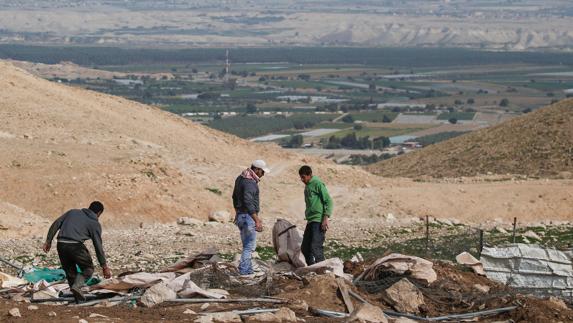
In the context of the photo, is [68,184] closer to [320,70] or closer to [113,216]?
[113,216]

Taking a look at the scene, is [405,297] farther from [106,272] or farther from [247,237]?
[106,272]

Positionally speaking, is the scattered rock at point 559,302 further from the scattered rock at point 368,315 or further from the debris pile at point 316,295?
the scattered rock at point 368,315

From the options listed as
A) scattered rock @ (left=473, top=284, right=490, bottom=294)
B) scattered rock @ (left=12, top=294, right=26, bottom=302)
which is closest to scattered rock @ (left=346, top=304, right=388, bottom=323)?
scattered rock @ (left=473, top=284, right=490, bottom=294)

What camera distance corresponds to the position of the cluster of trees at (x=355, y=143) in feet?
248

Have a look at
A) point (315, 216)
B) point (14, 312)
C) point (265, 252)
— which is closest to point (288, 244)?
point (315, 216)

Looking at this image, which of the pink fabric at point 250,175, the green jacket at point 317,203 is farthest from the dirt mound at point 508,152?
the pink fabric at point 250,175

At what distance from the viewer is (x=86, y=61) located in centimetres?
17288

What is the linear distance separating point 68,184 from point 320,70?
144283 mm

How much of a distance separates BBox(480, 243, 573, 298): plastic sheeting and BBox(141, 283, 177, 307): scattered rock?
4.32m

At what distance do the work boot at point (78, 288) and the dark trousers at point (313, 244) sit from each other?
119 inches

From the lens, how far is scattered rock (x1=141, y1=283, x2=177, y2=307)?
14898 mm

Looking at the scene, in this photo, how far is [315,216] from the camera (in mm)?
17156

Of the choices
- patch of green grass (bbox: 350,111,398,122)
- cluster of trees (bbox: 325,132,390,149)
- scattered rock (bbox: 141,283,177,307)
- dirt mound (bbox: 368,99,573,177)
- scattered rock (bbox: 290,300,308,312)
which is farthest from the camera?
patch of green grass (bbox: 350,111,398,122)

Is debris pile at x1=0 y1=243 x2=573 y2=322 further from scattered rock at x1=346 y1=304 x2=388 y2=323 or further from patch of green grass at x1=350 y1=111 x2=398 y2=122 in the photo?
patch of green grass at x1=350 y1=111 x2=398 y2=122
